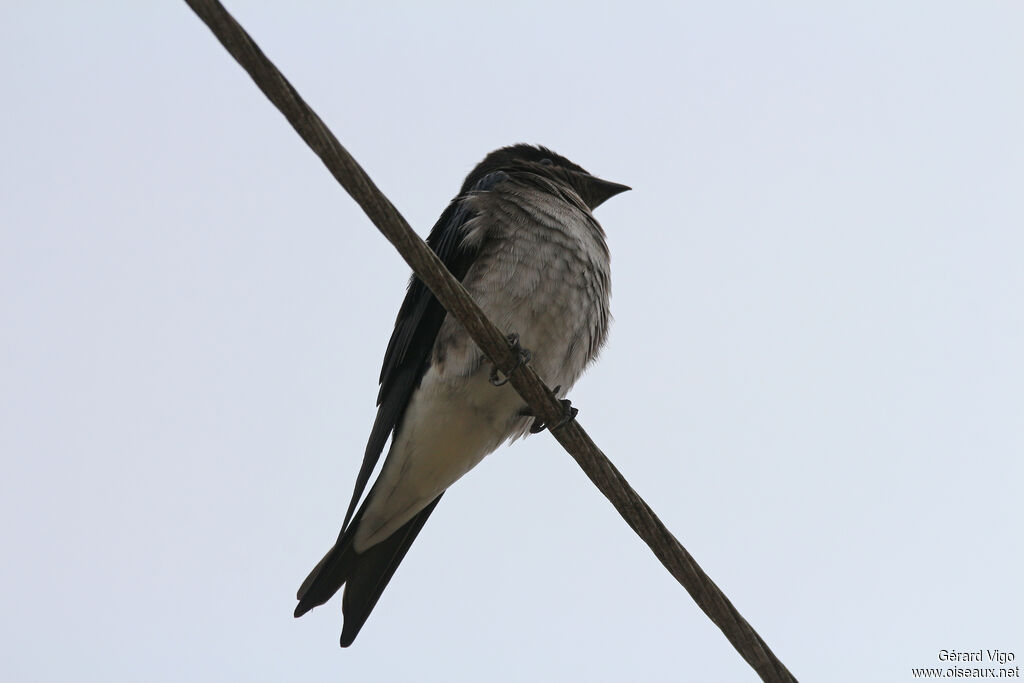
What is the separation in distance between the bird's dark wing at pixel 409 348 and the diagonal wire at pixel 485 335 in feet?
3.92

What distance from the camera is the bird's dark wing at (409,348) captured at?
4962mm

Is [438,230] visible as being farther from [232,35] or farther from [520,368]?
[232,35]

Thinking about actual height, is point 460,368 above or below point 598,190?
below

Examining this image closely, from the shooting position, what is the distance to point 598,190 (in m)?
6.71

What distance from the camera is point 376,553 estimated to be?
518 centimetres

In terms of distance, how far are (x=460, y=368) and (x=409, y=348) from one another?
376 mm

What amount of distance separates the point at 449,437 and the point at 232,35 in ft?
8.45

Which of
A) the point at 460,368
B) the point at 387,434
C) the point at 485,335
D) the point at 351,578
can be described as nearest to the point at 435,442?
the point at 387,434

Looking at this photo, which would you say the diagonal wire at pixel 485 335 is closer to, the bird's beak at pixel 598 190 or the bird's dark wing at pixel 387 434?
the bird's dark wing at pixel 387 434

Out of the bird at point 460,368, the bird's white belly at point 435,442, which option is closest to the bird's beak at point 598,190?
the bird at point 460,368

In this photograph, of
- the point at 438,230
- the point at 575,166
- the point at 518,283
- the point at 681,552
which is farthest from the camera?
the point at 575,166

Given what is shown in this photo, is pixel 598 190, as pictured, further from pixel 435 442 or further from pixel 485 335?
pixel 485 335

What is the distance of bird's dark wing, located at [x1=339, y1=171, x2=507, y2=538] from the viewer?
4.96m

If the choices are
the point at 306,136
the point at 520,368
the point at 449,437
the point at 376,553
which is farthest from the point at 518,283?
the point at 306,136
